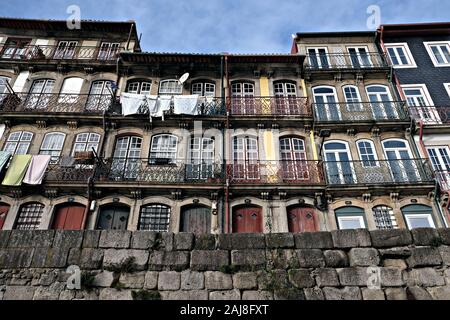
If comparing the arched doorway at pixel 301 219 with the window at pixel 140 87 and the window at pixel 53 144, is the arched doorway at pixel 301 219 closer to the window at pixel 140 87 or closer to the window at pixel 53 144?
the window at pixel 140 87

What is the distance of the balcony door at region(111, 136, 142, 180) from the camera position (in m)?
12.1

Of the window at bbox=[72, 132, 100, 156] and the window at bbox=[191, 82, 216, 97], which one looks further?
the window at bbox=[191, 82, 216, 97]

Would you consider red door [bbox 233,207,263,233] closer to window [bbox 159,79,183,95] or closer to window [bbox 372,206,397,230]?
window [bbox 372,206,397,230]

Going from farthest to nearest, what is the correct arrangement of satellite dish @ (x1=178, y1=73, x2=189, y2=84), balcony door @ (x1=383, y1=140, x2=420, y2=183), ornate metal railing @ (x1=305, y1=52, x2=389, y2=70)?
ornate metal railing @ (x1=305, y1=52, x2=389, y2=70), satellite dish @ (x1=178, y1=73, x2=189, y2=84), balcony door @ (x1=383, y1=140, x2=420, y2=183)

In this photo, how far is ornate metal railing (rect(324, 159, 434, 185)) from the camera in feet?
39.3

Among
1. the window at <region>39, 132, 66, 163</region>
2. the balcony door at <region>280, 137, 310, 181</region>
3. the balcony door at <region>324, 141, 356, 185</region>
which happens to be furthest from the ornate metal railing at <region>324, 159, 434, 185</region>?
the window at <region>39, 132, 66, 163</region>

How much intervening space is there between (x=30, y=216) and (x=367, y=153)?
13.4m

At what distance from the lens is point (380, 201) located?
1174cm

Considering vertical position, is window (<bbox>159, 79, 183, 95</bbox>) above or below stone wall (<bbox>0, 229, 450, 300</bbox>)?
above

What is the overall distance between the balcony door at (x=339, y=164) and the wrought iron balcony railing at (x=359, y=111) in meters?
1.21

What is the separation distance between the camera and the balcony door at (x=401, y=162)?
1215 cm

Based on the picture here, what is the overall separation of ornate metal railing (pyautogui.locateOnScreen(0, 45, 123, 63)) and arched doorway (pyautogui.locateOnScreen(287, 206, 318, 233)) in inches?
436

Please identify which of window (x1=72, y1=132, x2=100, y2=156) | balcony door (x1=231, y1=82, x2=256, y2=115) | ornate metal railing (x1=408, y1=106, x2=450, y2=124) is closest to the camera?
window (x1=72, y1=132, x2=100, y2=156)

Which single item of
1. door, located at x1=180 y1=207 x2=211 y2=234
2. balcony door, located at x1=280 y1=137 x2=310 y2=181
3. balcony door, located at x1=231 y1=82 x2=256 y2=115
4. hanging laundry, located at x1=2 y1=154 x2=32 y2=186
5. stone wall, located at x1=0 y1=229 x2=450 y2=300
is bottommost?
stone wall, located at x1=0 y1=229 x2=450 y2=300
